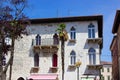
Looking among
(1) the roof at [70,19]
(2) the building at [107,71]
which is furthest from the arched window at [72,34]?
(2) the building at [107,71]

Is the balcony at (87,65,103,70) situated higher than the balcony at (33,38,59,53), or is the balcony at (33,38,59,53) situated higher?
the balcony at (33,38,59,53)

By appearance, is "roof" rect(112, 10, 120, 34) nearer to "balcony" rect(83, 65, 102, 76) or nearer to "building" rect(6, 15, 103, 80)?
"building" rect(6, 15, 103, 80)

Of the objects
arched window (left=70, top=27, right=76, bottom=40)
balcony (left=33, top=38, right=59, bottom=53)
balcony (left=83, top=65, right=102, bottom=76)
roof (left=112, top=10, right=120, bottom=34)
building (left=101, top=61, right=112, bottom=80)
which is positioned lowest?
building (left=101, top=61, right=112, bottom=80)

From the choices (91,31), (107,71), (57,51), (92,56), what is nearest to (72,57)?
(57,51)

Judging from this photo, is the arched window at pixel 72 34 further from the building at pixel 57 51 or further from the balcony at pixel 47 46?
the balcony at pixel 47 46

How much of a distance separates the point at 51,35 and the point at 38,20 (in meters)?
2.87

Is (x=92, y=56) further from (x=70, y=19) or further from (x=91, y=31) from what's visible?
(x=70, y=19)

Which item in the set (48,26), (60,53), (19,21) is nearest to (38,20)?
(48,26)

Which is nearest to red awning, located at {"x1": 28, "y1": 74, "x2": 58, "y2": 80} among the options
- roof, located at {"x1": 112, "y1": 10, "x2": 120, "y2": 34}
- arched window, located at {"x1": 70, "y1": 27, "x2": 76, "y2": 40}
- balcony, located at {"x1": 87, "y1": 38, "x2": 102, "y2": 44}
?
arched window, located at {"x1": 70, "y1": 27, "x2": 76, "y2": 40}

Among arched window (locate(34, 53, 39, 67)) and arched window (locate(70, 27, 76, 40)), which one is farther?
arched window (locate(34, 53, 39, 67))

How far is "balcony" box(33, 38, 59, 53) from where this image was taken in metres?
48.7

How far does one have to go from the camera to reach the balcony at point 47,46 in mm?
48719

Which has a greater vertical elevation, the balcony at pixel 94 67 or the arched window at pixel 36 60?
the arched window at pixel 36 60

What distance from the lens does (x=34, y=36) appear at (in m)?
50.6
